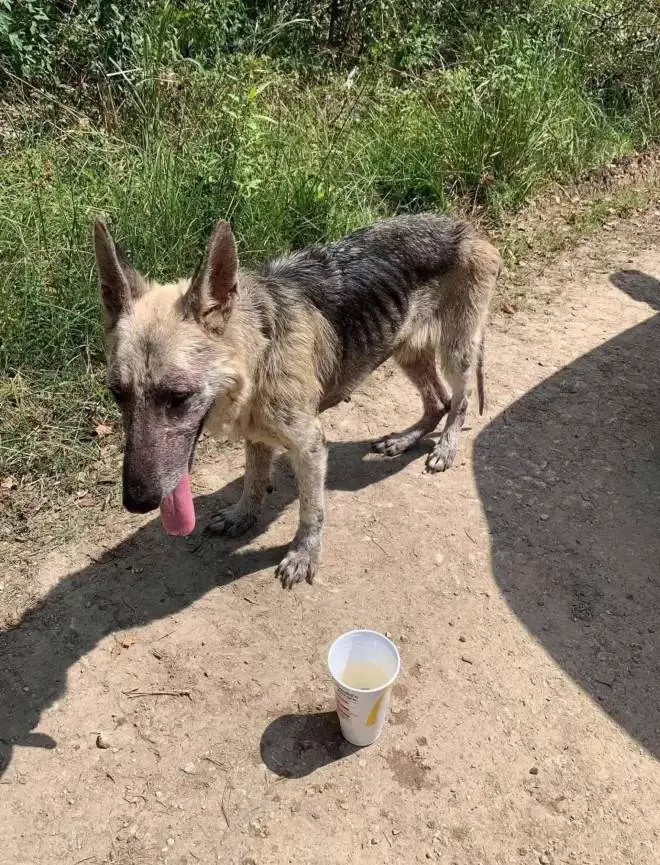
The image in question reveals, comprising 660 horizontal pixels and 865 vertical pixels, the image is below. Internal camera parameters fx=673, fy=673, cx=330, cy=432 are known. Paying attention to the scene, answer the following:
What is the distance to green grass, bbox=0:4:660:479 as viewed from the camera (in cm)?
459

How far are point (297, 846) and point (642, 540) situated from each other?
2.44 meters

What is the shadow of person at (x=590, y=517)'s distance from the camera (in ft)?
10.6

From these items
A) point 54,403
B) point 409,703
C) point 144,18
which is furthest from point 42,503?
point 144,18

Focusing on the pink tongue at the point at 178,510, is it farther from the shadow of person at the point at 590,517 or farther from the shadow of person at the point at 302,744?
the shadow of person at the point at 590,517

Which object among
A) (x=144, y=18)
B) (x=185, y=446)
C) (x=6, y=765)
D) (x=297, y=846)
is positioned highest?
(x=144, y=18)

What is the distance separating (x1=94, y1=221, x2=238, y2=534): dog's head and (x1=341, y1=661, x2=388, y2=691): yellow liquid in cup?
3.43 feet

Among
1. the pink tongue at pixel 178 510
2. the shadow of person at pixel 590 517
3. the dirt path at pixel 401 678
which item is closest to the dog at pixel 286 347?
the pink tongue at pixel 178 510

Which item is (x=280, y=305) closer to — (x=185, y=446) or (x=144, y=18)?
(x=185, y=446)

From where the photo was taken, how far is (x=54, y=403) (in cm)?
446

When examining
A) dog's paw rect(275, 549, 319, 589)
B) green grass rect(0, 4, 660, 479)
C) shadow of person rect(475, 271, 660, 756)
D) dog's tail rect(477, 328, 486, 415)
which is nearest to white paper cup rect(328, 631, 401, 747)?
dog's paw rect(275, 549, 319, 589)

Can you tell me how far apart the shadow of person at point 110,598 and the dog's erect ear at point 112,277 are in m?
1.48

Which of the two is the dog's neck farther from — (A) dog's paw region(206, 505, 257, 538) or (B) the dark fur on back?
(A) dog's paw region(206, 505, 257, 538)

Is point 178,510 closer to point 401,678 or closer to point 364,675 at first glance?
point 364,675

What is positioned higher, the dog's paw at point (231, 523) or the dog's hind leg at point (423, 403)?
the dog's hind leg at point (423, 403)
